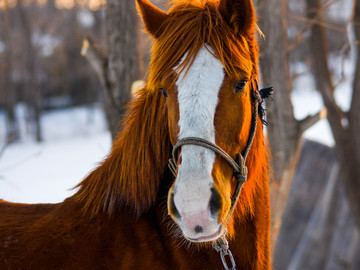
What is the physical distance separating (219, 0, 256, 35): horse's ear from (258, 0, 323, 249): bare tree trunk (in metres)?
2.03

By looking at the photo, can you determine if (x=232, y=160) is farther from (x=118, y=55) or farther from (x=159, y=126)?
(x=118, y=55)

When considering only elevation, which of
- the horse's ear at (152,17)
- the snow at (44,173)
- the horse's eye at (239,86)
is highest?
the horse's ear at (152,17)

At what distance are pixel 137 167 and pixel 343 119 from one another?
5.26m

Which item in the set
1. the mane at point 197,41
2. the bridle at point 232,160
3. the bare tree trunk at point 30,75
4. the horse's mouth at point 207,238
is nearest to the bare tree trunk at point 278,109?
the bridle at point 232,160

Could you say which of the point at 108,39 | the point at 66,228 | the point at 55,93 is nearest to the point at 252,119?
the point at 66,228

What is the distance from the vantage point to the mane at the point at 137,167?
2279mm

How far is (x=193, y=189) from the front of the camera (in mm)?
1716

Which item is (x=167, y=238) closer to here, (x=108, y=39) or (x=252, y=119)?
(x=252, y=119)

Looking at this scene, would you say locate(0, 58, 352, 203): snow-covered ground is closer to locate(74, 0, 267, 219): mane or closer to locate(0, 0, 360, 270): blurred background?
locate(0, 0, 360, 270): blurred background

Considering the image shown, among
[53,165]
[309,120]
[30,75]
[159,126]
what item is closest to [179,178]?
[159,126]

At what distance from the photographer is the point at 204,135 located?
1.82m

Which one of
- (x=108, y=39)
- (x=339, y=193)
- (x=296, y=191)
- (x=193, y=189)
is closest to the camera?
(x=193, y=189)

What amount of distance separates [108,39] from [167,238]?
111 inches

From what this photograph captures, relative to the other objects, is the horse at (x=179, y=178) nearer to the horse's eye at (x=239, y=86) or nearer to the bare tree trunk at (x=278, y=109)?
the horse's eye at (x=239, y=86)
